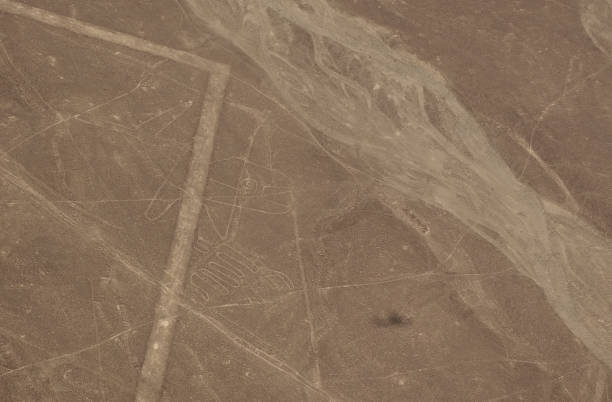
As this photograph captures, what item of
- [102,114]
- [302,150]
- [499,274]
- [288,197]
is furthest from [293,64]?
[499,274]

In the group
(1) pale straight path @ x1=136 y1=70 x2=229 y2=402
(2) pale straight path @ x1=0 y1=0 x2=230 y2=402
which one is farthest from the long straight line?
(1) pale straight path @ x1=136 y1=70 x2=229 y2=402

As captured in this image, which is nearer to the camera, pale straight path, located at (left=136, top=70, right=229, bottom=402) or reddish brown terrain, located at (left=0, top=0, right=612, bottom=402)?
pale straight path, located at (left=136, top=70, right=229, bottom=402)

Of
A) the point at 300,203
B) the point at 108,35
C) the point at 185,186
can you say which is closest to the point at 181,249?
the point at 185,186

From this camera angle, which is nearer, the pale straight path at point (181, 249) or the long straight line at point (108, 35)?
the pale straight path at point (181, 249)

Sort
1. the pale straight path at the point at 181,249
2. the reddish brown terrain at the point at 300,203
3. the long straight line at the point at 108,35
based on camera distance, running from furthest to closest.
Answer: the long straight line at the point at 108,35
the reddish brown terrain at the point at 300,203
the pale straight path at the point at 181,249

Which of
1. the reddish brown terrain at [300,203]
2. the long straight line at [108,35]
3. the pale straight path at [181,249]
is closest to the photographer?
the pale straight path at [181,249]

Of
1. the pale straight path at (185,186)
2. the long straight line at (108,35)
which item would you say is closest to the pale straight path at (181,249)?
the pale straight path at (185,186)

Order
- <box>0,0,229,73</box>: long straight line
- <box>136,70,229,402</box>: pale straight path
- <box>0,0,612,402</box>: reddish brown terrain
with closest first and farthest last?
<box>136,70,229,402</box>: pale straight path < <box>0,0,612,402</box>: reddish brown terrain < <box>0,0,229,73</box>: long straight line

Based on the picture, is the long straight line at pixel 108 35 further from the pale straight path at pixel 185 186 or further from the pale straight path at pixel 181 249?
the pale straight path at pixel 181 249

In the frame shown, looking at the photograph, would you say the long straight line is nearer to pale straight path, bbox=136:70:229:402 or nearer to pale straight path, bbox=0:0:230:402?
pale straight path, bbox=0:0:230:402

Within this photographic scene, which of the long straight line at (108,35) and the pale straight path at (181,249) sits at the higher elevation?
the long straight line at (108,35)

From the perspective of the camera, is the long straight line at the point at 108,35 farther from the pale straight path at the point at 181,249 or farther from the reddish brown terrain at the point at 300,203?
the pale straight path at the point at 181,249
